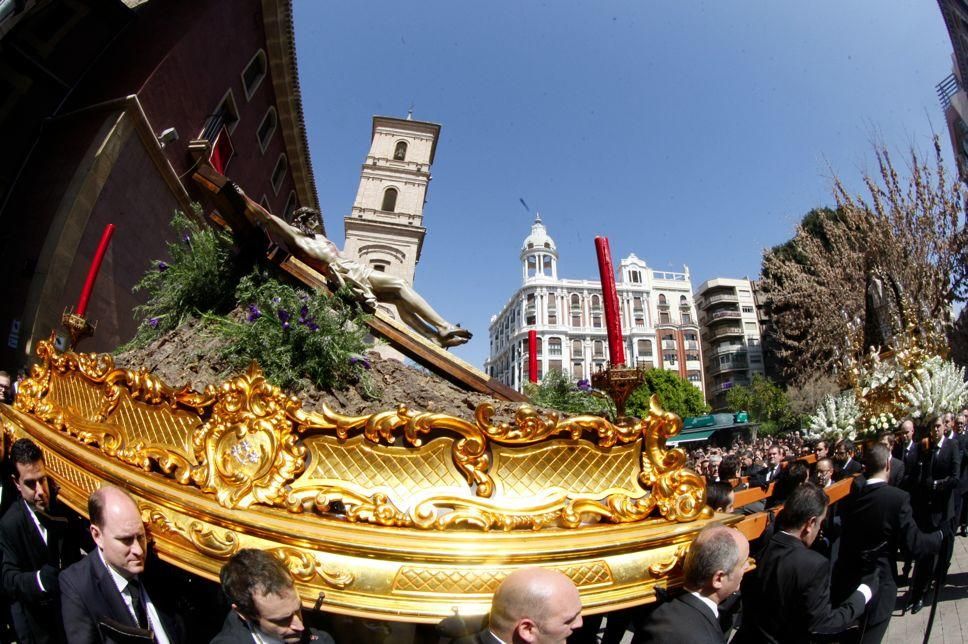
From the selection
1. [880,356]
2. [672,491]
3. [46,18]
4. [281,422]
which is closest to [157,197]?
[46,18]

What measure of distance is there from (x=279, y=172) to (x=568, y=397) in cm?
1865

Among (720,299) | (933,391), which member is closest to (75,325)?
(933,391)

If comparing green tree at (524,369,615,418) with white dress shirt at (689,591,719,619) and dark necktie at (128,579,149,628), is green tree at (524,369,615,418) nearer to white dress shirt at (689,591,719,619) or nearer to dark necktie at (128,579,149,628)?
white dress shirt at (689,591,719,619)

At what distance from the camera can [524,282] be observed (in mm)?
65438

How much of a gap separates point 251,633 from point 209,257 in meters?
2.71

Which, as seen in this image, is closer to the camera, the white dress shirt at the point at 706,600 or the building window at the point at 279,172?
the white dress shirt at the point at 706,600

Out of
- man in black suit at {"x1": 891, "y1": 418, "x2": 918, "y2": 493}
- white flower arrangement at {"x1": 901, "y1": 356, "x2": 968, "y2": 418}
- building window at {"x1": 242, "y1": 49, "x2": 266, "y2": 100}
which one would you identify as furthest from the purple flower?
building window at {"x1": 242, "y1": 49, "x2": 266, "y2": 100}

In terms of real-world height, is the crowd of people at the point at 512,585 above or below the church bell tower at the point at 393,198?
below

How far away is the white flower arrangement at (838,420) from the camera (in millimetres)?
6902

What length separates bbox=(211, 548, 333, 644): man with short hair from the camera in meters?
1.48

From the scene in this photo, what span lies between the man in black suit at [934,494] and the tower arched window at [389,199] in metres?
27.1

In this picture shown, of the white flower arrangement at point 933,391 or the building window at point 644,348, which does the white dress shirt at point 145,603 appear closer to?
the white flower arrangement at point 933,391

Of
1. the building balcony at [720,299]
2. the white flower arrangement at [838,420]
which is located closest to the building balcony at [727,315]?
the building balcony at [720,299]

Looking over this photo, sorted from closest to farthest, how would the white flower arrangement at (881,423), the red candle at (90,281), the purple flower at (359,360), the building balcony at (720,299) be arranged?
the purple flower at (359,360), the red candle at (90,281), the white flower arrangement at (881,423), the building balcony at (720,299)
